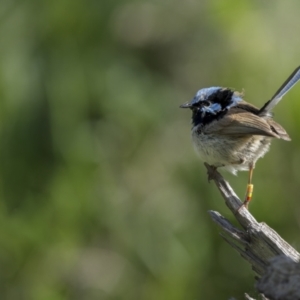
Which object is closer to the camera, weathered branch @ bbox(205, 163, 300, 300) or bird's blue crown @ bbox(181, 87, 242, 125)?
weathered branch @ bbox(205, 163, 300, 300)

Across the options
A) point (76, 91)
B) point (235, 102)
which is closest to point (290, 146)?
point (235, 102)

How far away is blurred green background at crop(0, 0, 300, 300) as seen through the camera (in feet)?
18.5

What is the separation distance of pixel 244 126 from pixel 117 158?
1.70m

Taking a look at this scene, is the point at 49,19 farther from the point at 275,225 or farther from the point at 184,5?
the point at 275,225

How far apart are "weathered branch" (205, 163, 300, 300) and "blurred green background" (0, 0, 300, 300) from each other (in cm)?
198

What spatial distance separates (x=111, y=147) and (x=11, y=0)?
143 cm

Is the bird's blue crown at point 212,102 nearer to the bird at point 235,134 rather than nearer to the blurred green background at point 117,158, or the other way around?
the bird at point 235,134

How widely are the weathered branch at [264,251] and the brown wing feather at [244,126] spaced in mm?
503

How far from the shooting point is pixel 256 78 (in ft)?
18.6

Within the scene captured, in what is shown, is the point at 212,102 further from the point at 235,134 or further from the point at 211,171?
the point at 211,171

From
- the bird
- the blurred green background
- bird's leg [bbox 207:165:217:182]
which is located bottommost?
the blurred green background

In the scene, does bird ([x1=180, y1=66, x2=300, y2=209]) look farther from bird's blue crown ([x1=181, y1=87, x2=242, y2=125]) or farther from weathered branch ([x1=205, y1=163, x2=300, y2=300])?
weathered branch ([x1=205, y1=163, x2=300, y2=300])

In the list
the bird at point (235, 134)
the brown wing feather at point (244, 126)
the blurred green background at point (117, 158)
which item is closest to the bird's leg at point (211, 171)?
the bird at point (235, 134)

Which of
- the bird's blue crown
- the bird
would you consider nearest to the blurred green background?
the bird's blue crown
